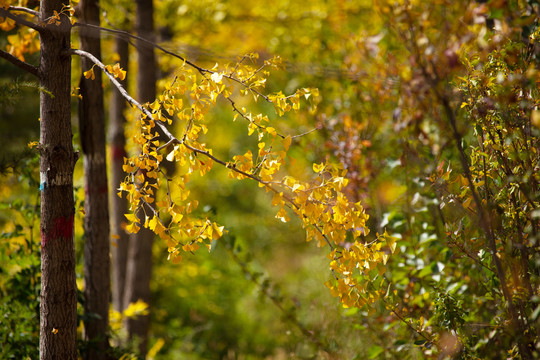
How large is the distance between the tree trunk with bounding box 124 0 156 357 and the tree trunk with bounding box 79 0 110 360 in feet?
4.53

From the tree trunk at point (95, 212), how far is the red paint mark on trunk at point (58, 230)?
0.98 m

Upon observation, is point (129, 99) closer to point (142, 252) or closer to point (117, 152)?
point (117, 152)

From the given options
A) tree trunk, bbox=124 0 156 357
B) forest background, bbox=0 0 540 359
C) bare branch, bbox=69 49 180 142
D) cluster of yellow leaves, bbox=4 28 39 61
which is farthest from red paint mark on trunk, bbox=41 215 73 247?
tree trunk, bbox=124 0 156 357

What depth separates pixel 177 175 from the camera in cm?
192

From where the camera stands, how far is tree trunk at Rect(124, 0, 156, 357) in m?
4.59

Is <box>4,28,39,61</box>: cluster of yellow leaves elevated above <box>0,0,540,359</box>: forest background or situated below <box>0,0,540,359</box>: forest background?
above

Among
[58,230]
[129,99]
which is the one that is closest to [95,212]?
[58,230]

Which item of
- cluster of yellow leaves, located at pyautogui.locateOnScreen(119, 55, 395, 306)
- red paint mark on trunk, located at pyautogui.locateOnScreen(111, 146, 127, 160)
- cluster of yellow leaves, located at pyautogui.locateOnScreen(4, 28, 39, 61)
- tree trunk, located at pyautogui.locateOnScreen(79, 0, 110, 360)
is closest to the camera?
cluster of yellow leaves, located at pyautogui.locateOnScreen(119, 55, 395, 306)

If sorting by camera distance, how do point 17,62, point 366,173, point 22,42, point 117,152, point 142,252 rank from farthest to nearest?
point 142,252 < point 117,152 < point 366,173 < point 22,42 < point 17,62

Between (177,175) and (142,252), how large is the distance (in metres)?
3.26

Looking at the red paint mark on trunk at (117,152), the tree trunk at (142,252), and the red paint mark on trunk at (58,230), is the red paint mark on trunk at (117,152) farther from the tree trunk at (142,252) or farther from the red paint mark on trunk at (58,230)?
the red paint mark on trunk at (58,230)

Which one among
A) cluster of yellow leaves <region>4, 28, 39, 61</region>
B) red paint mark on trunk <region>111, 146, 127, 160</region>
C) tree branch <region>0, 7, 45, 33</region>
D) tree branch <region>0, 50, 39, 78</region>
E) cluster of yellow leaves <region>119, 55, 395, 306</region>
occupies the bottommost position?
cluster of yellow leaves <region>119, 55, 395, 306</region>

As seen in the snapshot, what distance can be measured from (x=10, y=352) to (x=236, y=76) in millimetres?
1917

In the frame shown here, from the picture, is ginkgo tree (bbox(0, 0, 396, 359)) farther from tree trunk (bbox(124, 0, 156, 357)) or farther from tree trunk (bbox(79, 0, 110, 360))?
tree trunk (bbox(124, 0, 156, 357))
